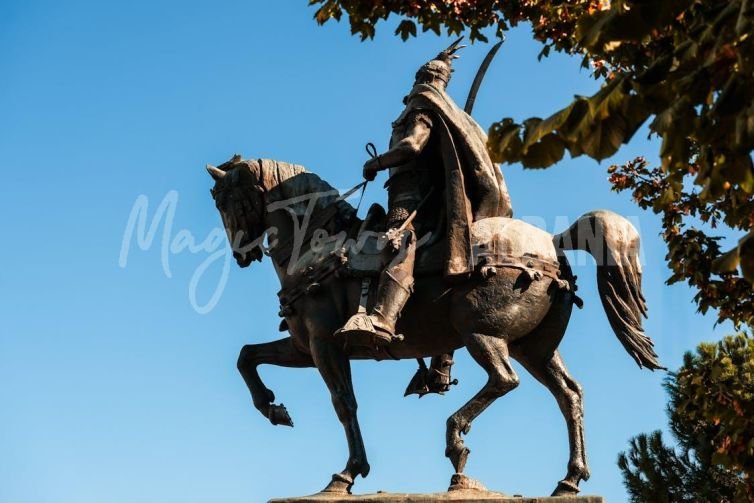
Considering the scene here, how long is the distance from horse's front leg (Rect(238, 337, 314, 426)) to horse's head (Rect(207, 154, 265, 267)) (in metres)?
0.82

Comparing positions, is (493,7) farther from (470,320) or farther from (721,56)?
(721,56)

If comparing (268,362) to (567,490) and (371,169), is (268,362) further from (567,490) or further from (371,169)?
(567,490)

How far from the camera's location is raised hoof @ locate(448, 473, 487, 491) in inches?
351

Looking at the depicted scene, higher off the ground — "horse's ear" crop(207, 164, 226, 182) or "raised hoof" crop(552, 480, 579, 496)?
"horse's ear" crop(207, 164, 226, 182)

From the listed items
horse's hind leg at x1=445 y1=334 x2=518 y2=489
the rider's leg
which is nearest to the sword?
the rider's leg

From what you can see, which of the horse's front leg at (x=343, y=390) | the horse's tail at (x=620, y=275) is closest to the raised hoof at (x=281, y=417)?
the horse's front leg at (x=343, y=390)

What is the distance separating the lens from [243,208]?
10.6 m

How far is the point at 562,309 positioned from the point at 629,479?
14303 millimetres

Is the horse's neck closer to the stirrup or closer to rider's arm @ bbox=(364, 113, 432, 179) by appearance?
rider's arm @ bbox=(364, 113, 432, 179)

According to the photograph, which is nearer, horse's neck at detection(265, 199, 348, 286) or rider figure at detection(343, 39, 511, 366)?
rider figure at detection(343, 39, 511, 366)

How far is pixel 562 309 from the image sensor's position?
9.62 meters

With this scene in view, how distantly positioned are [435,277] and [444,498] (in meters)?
1.82

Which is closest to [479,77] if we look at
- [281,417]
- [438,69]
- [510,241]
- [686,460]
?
[438,69]

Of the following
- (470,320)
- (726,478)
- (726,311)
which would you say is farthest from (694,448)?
(470,320)
